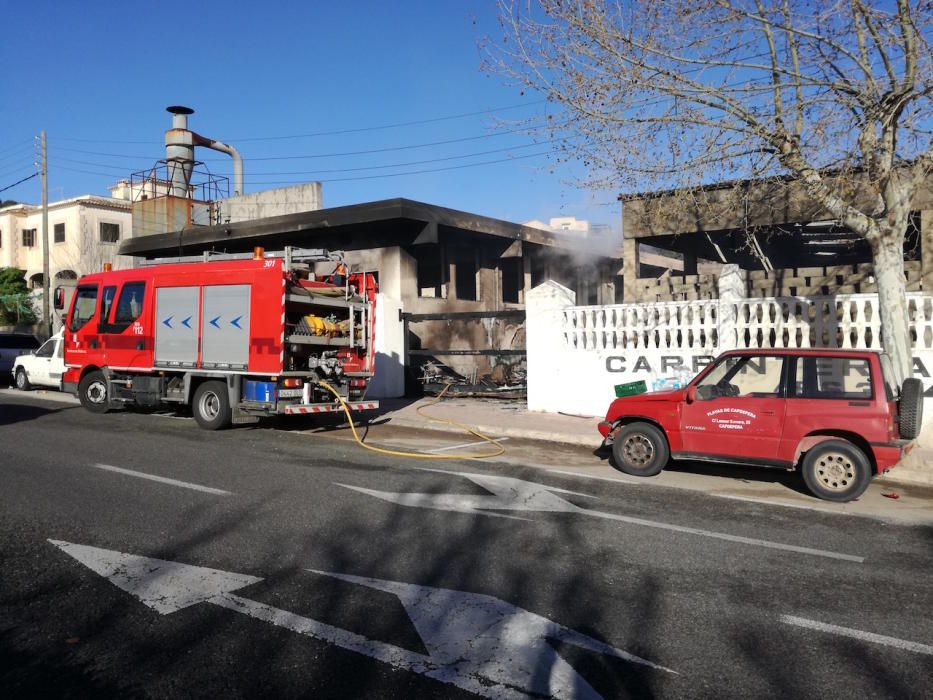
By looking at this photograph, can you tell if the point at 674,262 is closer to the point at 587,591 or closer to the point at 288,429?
the point at 288,429

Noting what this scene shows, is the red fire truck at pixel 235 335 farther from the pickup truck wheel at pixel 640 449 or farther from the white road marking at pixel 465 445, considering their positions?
the pickup truck wheel at pixel 640 449

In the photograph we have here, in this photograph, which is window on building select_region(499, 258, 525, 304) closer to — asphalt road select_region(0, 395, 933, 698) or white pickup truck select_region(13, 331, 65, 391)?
white pickup truck select_region(13, 331, 65, 391)

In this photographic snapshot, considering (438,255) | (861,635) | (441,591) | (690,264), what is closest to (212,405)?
(441,591)

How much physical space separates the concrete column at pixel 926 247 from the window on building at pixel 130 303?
14321mm

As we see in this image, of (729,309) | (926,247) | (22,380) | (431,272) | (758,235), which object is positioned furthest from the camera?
(431,272)

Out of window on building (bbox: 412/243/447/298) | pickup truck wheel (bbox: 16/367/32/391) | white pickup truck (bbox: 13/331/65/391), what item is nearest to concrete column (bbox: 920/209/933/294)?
window on building (bbox: 412/243/447/298)

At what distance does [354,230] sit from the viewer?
22312 millimetres

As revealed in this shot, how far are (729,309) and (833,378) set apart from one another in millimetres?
4698

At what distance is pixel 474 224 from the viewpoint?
22469 millimetres

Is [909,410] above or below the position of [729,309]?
below

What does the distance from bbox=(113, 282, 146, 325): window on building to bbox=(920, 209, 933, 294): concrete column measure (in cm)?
1432

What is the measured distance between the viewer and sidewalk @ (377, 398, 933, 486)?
9.38 meters

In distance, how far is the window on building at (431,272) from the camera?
2373cm

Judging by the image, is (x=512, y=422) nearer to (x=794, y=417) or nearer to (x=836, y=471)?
(x=794, y=417)
